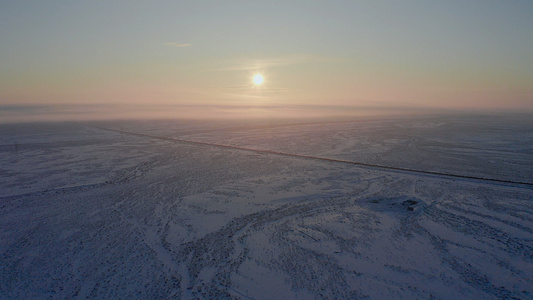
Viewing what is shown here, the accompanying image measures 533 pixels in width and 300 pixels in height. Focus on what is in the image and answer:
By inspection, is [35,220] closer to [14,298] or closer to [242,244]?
Result: [14,298]

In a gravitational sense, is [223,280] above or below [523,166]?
below

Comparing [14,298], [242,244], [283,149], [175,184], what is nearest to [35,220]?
[14,298]

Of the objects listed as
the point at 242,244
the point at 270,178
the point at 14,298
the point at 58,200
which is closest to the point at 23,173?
the point at 58,200

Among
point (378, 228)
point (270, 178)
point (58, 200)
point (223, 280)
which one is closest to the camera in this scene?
point (223, 280)

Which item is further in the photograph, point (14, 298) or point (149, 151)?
point (149, 151)

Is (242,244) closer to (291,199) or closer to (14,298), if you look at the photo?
(291,199)

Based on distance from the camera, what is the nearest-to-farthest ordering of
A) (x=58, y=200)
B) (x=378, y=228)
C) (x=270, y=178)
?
(x=378, y=228) < (x=58, y=200) < (x=270, y=178)
